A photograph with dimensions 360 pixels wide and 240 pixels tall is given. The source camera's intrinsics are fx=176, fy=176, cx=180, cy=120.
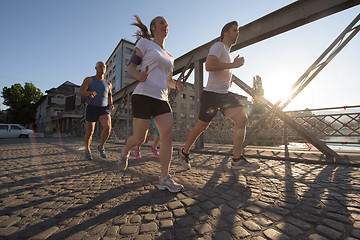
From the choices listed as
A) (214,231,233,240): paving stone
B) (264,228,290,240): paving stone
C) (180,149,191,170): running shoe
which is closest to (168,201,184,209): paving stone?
(214,231,233,240): paving stone

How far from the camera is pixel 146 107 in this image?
1.96 metres

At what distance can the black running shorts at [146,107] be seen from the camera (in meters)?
1.95

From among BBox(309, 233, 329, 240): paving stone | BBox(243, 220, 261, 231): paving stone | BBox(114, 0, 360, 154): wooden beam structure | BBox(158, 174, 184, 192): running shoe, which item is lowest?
Answer: BBox(243, 220, 261, 231): paving stone

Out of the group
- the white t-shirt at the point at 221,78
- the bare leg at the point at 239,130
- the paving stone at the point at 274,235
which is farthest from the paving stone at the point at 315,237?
the white t-shirt at the point at 221,78

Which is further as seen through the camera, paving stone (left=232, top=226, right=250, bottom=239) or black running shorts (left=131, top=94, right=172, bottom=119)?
black running shorts (left=131, top=94, right=172, bottom=119)

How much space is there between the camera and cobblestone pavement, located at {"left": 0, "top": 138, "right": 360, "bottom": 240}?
109 cm

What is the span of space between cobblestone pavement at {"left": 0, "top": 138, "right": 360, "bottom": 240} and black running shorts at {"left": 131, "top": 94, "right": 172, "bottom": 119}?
82 centimetres

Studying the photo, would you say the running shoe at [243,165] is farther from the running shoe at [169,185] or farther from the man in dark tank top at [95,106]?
the man in dark tank top at [95,106]

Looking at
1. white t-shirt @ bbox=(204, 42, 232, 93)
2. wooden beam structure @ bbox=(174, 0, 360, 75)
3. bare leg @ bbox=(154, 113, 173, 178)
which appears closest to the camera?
bare leg @ bbox=(154, 113, 173, 178)

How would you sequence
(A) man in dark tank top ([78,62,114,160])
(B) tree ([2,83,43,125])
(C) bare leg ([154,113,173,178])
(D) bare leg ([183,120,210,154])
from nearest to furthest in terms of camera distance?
(C) bare leg ([154,113,173,178]) < (D) bare leg ([183,120,210,154]) < (A) man in dark tank top ([78,62,114,160]) < (B) tree ([2,83,43,125])

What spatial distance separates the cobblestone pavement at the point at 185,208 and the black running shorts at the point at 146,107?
0.82 meters

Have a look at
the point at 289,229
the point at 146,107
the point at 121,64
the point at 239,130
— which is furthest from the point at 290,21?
the point at 121,64

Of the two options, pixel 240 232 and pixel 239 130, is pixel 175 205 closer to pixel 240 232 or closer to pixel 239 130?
pixel 240 232

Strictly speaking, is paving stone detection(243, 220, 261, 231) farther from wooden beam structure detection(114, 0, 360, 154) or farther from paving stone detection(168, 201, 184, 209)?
wooden beam structure detection(114, 0, 360, 154)
